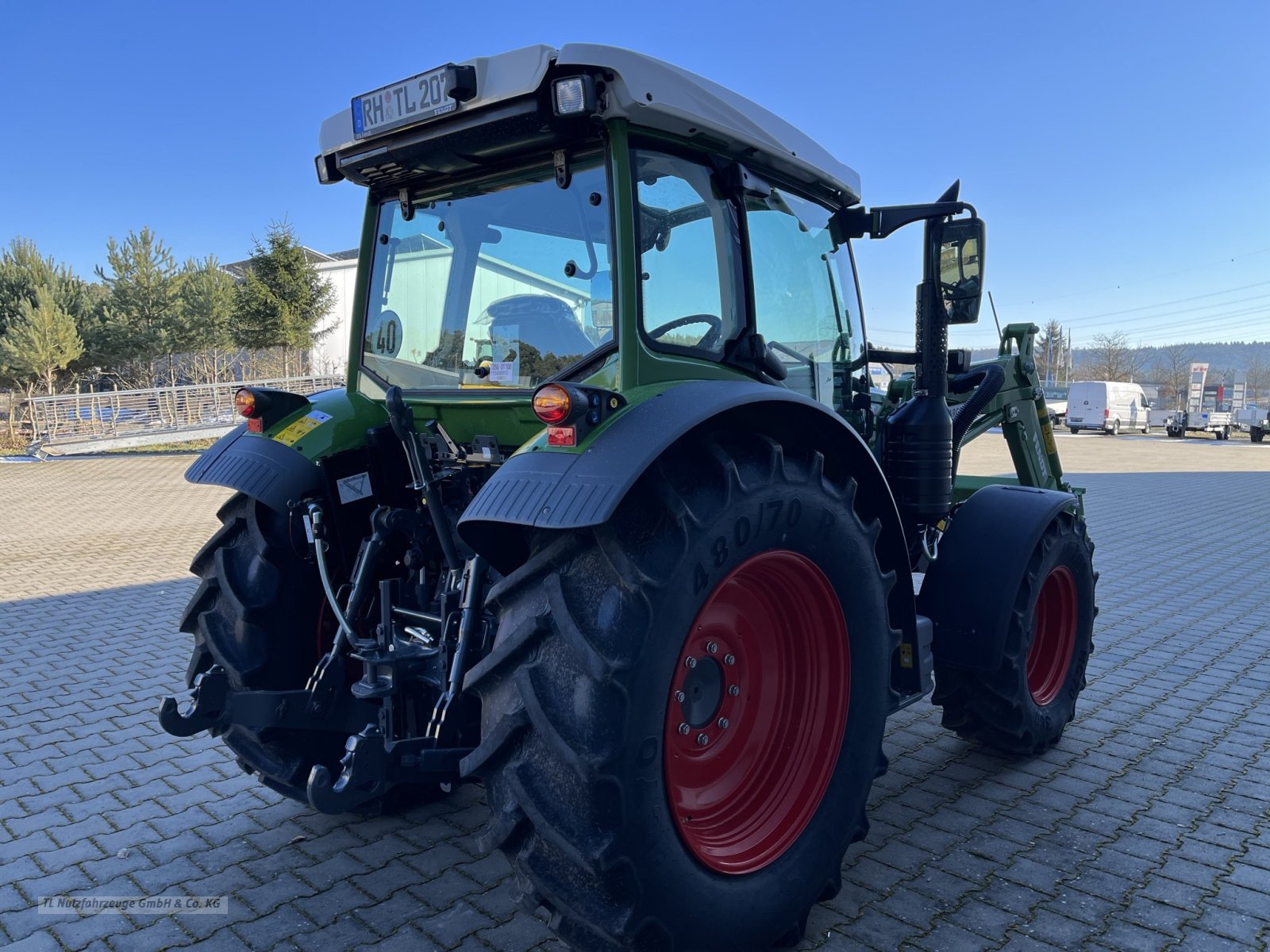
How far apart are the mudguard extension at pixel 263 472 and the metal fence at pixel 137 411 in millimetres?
20514

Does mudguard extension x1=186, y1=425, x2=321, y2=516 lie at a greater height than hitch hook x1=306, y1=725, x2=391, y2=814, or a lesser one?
greater

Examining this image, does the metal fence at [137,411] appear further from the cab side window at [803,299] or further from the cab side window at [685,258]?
the cab side window at [685,258]

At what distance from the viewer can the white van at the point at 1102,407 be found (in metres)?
37.0

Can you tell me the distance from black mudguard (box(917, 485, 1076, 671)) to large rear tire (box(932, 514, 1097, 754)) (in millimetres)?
91

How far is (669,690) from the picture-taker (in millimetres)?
2270

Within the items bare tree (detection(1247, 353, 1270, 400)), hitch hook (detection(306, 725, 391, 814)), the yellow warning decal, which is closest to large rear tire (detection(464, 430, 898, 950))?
hitch hook (detection(306, 725, 391, 814))

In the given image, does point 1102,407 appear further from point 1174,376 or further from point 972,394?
point 1174,376

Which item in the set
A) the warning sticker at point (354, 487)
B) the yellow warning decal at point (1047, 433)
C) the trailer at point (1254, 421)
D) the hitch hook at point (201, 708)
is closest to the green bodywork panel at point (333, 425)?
the warning sticker at point (354, 487)

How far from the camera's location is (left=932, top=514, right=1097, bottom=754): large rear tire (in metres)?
3.74

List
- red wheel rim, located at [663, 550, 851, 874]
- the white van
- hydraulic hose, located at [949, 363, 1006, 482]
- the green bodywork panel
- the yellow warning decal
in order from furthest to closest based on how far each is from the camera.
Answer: the white van
the yellow warning decal
hydraulic hose, located at [949, 363, 1006, 482]
the green bodywork panel
red wheel rim, located at [663, 550, 851, 874]

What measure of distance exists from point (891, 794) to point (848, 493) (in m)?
1.59

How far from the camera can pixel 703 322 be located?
2936mm

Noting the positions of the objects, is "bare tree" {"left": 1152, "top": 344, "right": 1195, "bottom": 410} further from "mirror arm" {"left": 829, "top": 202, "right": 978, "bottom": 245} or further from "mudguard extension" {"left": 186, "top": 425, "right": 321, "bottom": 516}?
"mudguard extension" {"left": 186, "top": 425, "right": 321, "bottom": 516}

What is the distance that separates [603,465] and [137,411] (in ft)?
86.3
